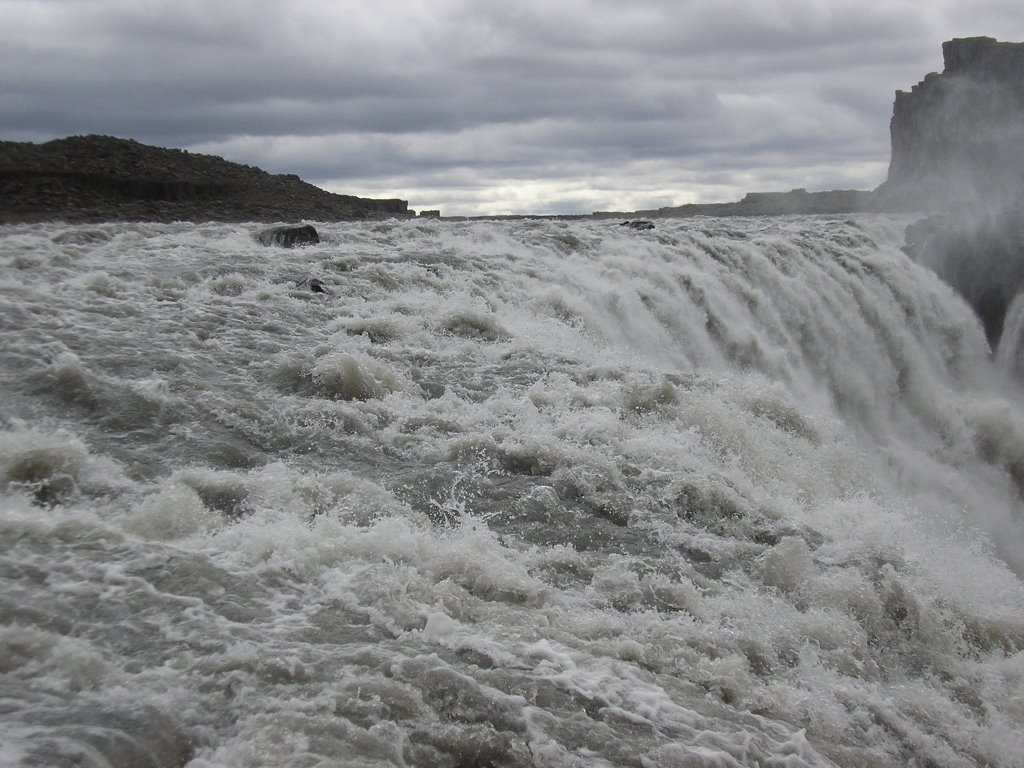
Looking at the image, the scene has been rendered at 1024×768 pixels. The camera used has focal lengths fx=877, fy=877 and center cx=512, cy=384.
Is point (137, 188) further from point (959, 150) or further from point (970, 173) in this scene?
point (959, 150)

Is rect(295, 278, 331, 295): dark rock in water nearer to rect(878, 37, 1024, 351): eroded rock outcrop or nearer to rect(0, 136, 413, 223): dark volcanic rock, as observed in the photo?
rect(0, 136, 413, 223): dark volcanic rock

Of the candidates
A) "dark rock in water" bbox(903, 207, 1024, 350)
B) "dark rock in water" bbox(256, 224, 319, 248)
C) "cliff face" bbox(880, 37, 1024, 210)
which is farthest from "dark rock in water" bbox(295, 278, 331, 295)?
"cliff face" bbox(880, 37, 1024, 210)

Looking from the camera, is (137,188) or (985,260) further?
(137,188)

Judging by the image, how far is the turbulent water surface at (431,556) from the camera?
4176 mm

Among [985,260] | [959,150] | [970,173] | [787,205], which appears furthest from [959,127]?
[985,260]

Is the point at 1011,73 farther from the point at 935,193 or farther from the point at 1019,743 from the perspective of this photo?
the point at 1019,743

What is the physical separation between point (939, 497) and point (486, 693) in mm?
13773

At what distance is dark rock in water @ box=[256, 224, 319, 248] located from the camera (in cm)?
1667

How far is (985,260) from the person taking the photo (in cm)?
2161

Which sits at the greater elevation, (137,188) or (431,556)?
(137,188)

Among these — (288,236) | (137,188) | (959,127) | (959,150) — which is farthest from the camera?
(959,127)

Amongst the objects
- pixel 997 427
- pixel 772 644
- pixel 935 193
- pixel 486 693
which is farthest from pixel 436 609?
pixel 935 193

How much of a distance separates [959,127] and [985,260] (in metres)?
62.0

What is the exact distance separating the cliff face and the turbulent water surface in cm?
5716
